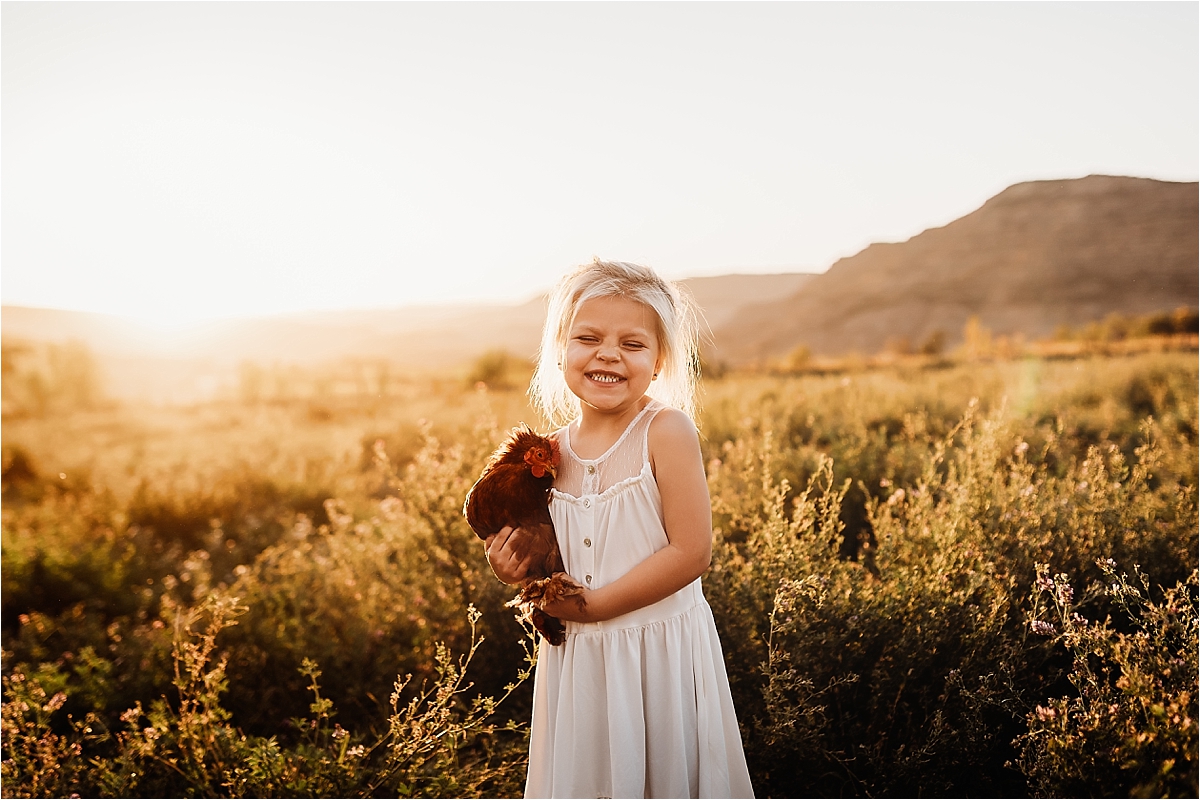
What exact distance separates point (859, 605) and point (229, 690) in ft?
9.25

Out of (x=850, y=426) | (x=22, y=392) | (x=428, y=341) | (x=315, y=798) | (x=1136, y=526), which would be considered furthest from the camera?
(x=428, y=341)

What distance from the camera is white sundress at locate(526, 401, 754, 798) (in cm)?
183

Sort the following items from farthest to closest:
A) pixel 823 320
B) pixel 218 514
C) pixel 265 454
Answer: pixel 823 320, pixel 265 454, pixel 218 514

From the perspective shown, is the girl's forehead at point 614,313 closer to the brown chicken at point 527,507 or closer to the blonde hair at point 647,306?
the blonde hair at point 647,306

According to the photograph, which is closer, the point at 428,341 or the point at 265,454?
the point at 265,454

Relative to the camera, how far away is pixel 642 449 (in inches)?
72.3

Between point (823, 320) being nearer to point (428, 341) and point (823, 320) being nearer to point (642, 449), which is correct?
point (428, 341)

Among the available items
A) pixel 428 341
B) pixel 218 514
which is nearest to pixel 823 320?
pixel 428 341

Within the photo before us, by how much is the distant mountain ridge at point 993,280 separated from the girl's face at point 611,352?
40.5 metres

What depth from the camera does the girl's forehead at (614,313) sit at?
1827 millimetres

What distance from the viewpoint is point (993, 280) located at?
6144 centimetres

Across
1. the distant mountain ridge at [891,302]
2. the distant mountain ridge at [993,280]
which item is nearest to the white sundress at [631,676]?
the distant mountain ridge at [891,302]

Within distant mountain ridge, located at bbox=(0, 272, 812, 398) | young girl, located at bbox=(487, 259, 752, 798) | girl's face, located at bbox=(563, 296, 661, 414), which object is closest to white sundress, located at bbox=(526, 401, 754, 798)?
young girl, located at bbox=(487, 259, 752, 798)

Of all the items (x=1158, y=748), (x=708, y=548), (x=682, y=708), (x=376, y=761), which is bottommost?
(x=376, y=761)
